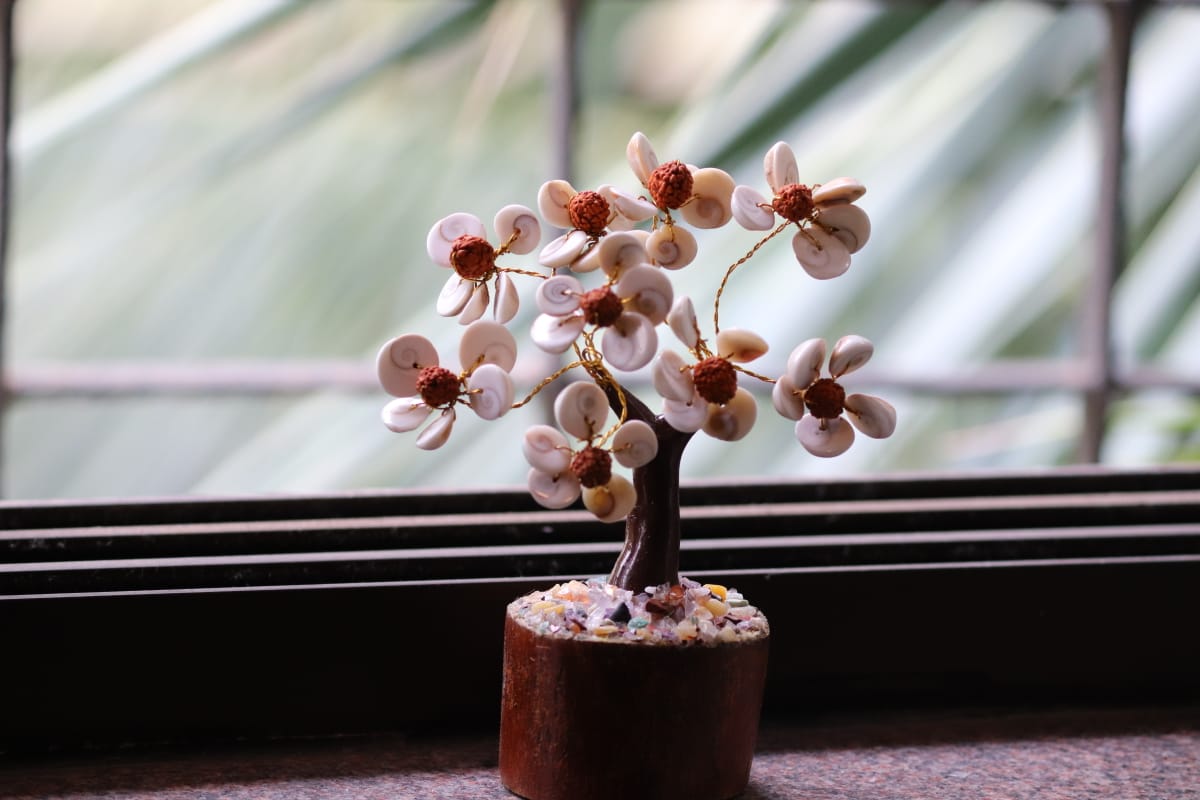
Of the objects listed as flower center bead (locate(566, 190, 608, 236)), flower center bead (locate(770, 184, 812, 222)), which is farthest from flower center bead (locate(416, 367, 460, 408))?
flower center bead (locate(770, 184, 812, 222))

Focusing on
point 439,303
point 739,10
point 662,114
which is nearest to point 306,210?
point 662,114

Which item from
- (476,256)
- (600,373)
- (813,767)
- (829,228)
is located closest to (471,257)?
(476,256)

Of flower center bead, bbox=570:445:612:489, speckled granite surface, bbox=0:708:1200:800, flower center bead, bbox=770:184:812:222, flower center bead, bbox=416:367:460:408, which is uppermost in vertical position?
flower center bead, bbox=770:184:812:222

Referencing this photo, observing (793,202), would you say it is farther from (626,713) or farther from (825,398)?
(626,713)

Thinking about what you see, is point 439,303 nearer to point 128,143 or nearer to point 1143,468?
point 1143,468

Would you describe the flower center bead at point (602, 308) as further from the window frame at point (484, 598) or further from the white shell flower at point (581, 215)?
the window frame at point (484, 598)

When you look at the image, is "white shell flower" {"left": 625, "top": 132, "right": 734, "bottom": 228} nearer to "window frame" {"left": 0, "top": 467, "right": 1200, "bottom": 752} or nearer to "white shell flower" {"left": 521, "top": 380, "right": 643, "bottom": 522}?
"white shell flower" {"left": 521, "top": 380, "right": 643, "bottom": 522}

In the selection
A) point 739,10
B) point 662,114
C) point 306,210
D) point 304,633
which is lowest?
point 304,633
